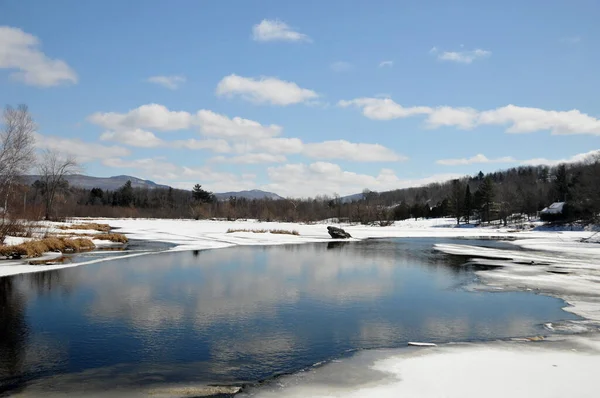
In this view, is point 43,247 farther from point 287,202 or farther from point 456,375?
point 287,202

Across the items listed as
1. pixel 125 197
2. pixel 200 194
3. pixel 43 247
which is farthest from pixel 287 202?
pixel 43 247

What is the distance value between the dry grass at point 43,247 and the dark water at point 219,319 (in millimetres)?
5507

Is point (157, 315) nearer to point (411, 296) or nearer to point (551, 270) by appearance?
point (411, 296)

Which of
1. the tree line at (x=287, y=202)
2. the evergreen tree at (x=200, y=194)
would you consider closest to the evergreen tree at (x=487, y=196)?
the tree line at (x=287, y=202)

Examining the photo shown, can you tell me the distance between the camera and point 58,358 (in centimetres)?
765

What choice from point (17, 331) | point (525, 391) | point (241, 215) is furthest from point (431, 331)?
point (241, 215)

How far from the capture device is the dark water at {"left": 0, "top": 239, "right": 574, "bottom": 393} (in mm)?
7434

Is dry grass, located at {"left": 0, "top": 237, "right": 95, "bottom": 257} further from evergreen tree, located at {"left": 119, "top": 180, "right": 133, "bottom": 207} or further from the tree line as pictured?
evergreen tree, located at {"left": 119, "top": 180, "right": 133, "bottom": 207}

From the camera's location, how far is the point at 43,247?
23.6 m

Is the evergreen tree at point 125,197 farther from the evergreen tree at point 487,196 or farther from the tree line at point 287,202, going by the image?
the evergreen tree at point 487,196

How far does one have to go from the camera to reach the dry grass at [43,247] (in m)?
21.7

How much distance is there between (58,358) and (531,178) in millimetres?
188170

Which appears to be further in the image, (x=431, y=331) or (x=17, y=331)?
(x=431, y=331)

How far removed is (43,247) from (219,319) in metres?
17.7
